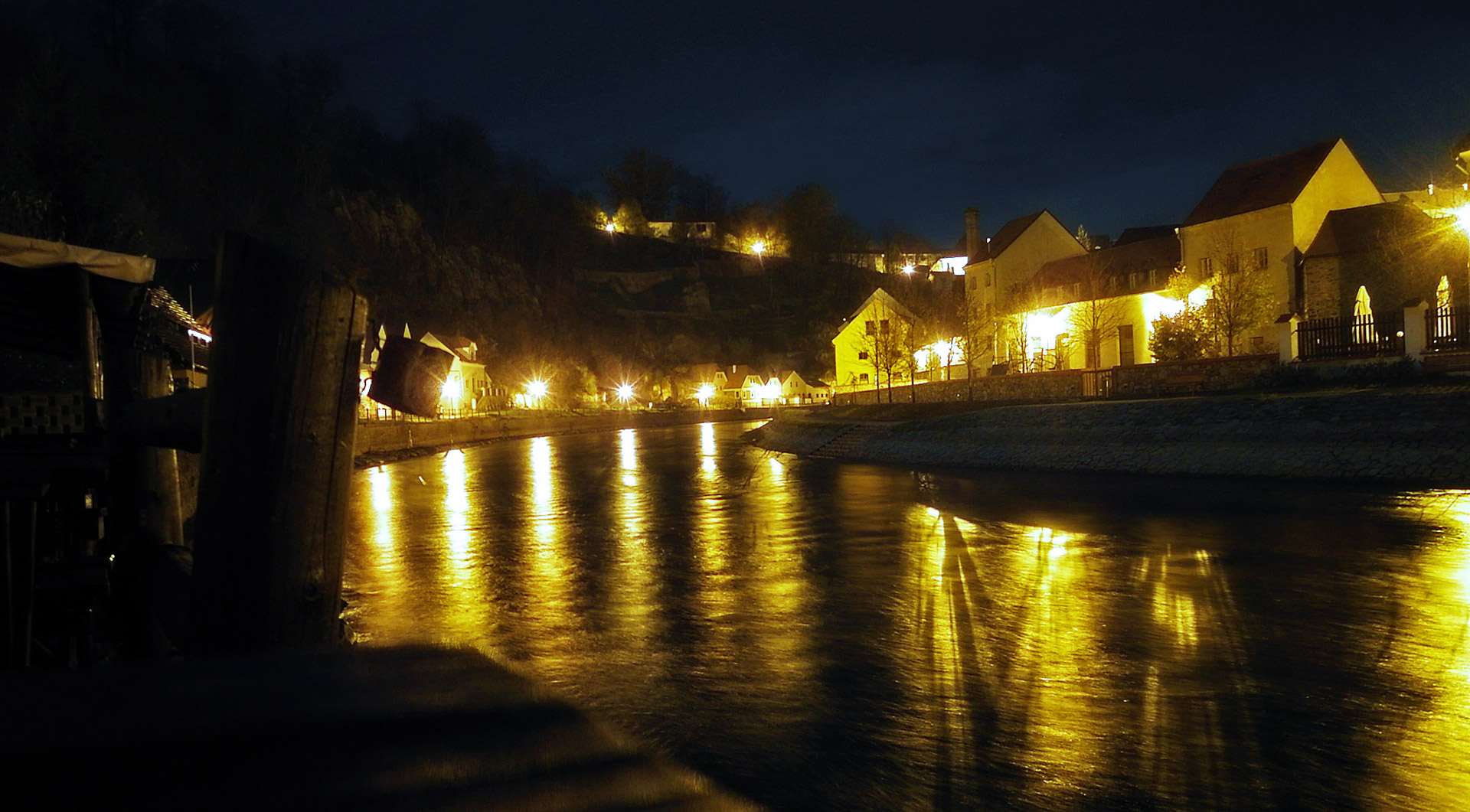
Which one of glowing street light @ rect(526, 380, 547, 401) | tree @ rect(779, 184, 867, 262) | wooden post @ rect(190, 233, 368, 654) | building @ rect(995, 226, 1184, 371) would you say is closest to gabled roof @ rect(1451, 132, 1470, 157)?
building @ rect(995, 226, 1184, 371)

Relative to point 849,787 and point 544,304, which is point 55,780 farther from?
point 544,304

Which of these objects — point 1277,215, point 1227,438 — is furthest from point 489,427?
point 1227,438

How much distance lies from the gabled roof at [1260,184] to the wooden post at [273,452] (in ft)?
181

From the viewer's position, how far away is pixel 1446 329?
27.8 meters

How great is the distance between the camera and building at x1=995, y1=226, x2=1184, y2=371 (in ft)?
187

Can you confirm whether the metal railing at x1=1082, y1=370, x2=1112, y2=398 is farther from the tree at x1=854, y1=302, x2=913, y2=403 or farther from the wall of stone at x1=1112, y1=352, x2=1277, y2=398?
the tree at x1=854, y1=302, x2=913, y2=403

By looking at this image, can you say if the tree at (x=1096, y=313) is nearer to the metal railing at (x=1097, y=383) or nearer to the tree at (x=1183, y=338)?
the tree at (x=1183, y=338)

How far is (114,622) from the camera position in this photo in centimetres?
623

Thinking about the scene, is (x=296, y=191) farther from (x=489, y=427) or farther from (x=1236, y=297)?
(x=1236, y=297)

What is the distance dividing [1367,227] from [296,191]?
7768 centimetres

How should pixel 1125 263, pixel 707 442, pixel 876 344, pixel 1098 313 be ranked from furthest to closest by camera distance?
pixel 876 344 < pixel 1125 263 < pixel 707 442 < pixel 1098 313

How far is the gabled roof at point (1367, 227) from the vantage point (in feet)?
140

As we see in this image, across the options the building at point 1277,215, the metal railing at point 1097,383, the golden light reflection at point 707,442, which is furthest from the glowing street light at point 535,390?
the metal railing at point 1097,383

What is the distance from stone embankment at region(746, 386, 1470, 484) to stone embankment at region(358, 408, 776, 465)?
85.3 feet
